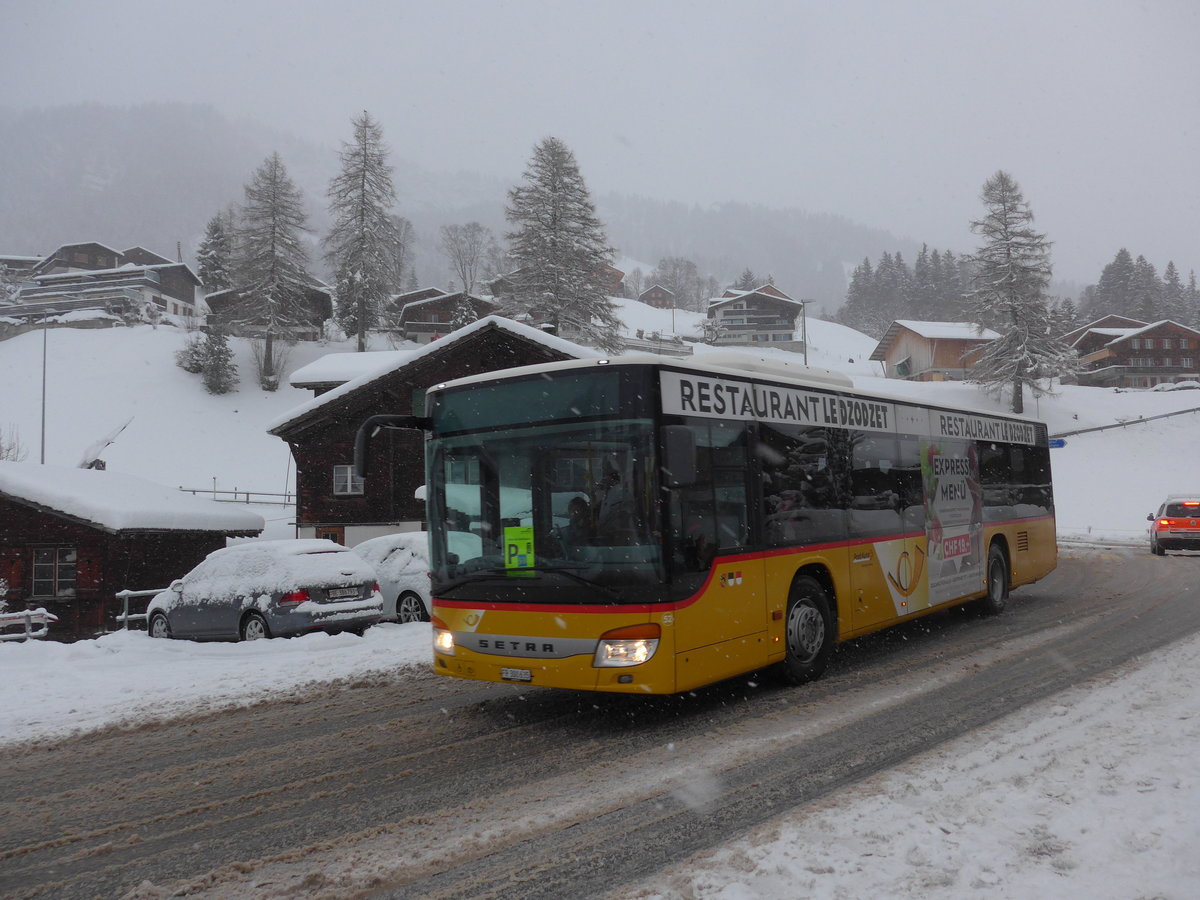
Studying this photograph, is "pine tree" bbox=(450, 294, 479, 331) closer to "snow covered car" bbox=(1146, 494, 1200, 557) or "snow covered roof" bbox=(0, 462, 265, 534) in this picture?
"snow covered roof" bbox=(0, 462, 265, 534)

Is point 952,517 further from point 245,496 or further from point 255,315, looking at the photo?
point 255,315

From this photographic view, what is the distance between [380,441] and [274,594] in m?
19.1

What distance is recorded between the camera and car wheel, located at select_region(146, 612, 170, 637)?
13781 millimetres

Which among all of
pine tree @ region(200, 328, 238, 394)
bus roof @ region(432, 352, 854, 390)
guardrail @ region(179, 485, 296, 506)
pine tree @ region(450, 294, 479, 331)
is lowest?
bus roof @ region(432, 352, 854, 390)

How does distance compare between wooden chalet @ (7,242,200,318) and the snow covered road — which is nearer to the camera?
the snow covered road

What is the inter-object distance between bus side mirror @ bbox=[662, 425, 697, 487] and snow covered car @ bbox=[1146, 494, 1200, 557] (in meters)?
22.0

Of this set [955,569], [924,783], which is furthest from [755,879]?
[955,569]

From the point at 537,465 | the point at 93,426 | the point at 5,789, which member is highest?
the point at 93,426

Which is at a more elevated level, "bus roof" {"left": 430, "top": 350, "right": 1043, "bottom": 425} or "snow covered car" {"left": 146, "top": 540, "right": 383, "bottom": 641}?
"bus roof" {"left": 430, "top": 350, "right": 1043, "bottom": 425}

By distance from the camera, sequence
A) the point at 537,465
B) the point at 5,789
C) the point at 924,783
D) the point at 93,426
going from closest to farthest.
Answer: the point at 924,783 → the point at 5,789 → the point at 537,465 → the point at 93,426

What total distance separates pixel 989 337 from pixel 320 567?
68.8m

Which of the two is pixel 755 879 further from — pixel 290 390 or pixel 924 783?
pixel 290 390

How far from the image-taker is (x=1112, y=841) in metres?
4.14

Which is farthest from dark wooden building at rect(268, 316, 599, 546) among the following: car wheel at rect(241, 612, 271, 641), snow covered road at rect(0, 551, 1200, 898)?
snow covered road at rect(0, 551, 1200, 898)
